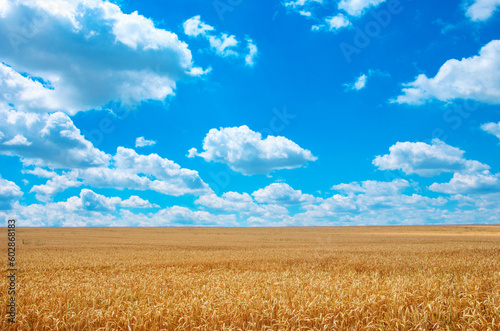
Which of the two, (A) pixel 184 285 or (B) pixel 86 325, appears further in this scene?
(A) pixel 184 285

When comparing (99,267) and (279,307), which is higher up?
(279,307)

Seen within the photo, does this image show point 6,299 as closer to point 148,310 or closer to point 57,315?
point 57,315

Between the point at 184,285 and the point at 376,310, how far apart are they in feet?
21.7

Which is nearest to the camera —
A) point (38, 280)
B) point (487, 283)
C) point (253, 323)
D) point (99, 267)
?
point (253, 323)

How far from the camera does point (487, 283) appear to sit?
9.95 metres

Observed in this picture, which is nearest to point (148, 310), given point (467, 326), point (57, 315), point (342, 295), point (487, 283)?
point (57, 315)

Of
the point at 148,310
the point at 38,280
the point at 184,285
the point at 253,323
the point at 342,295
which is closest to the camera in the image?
the point at 253,323

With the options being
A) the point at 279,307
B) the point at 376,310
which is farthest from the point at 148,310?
the point at 376,310

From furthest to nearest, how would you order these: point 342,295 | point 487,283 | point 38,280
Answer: point 38,280 → point 487,283 → point 342,295

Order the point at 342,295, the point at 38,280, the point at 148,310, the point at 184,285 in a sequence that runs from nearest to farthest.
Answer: the point at 148,310 → the point at 342,295 → the point at 184,285 → the point at 38,280

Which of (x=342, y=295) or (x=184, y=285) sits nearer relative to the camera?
Answer: (x=342, y=295)

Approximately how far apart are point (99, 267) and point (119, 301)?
37.4 ft

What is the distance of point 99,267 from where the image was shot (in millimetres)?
17656

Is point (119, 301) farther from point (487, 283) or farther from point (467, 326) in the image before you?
point (487, 283)
